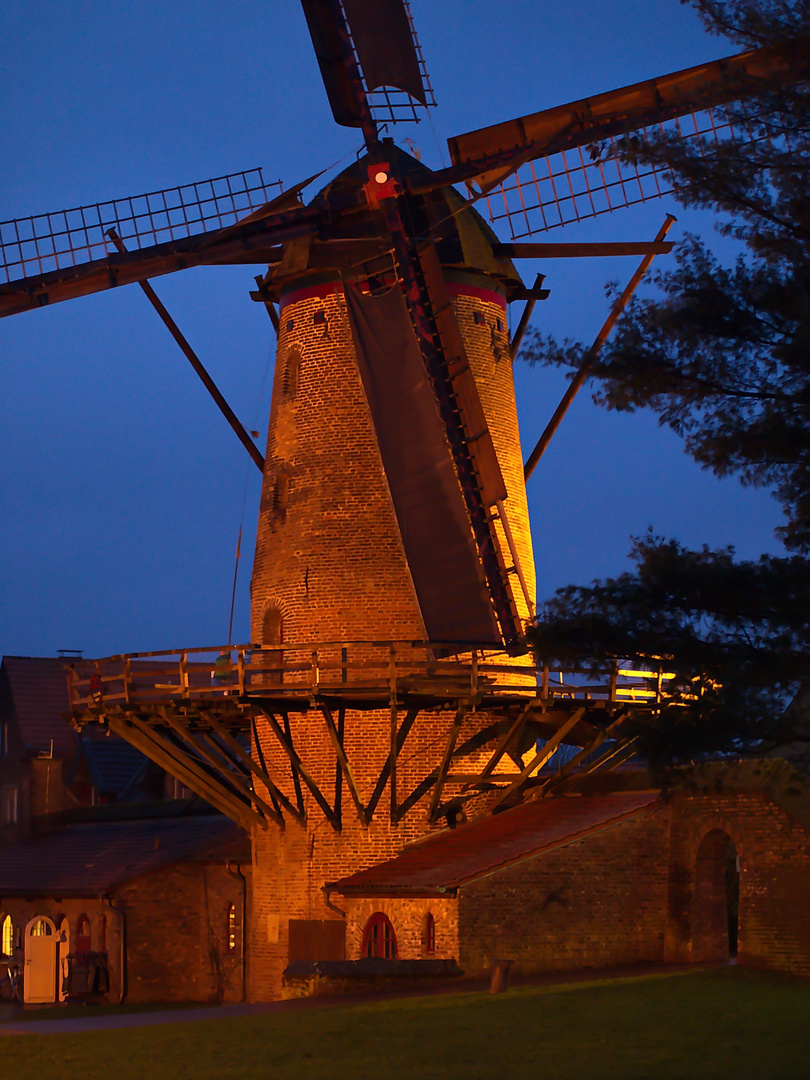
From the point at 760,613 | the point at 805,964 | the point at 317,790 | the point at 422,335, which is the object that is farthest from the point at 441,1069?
the point at 422,335

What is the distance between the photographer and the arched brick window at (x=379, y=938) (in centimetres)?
2211

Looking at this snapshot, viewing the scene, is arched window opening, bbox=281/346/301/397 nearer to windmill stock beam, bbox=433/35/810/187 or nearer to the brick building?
windmill stock beam, bbox=433/35/810/187

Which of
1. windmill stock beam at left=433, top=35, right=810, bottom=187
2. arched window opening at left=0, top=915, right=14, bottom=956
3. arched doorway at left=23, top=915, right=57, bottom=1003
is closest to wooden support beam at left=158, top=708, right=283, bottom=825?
arched doorway at left=23, top=915, right=57, bottom=1003

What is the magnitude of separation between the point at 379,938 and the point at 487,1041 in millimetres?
6961

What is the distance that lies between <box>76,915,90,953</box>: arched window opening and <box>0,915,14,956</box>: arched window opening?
2.89 m

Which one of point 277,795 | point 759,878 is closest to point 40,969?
point 277,795

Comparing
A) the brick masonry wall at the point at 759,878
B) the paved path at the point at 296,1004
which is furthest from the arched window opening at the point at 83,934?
the brick masonry wall at the point at 759,878

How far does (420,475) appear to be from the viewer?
2303 centimetres

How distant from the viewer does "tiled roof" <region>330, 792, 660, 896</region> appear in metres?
20.8

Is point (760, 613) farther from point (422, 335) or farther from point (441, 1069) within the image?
point (422, 335)

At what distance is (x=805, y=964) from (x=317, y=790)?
7.37 meters

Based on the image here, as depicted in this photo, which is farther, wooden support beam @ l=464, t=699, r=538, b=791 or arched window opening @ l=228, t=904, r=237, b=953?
arched window opening @ l=228, t=904, r=237, b=953

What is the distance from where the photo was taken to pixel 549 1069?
46.2 feet

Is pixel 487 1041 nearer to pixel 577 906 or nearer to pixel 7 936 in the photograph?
pixel 577 906
